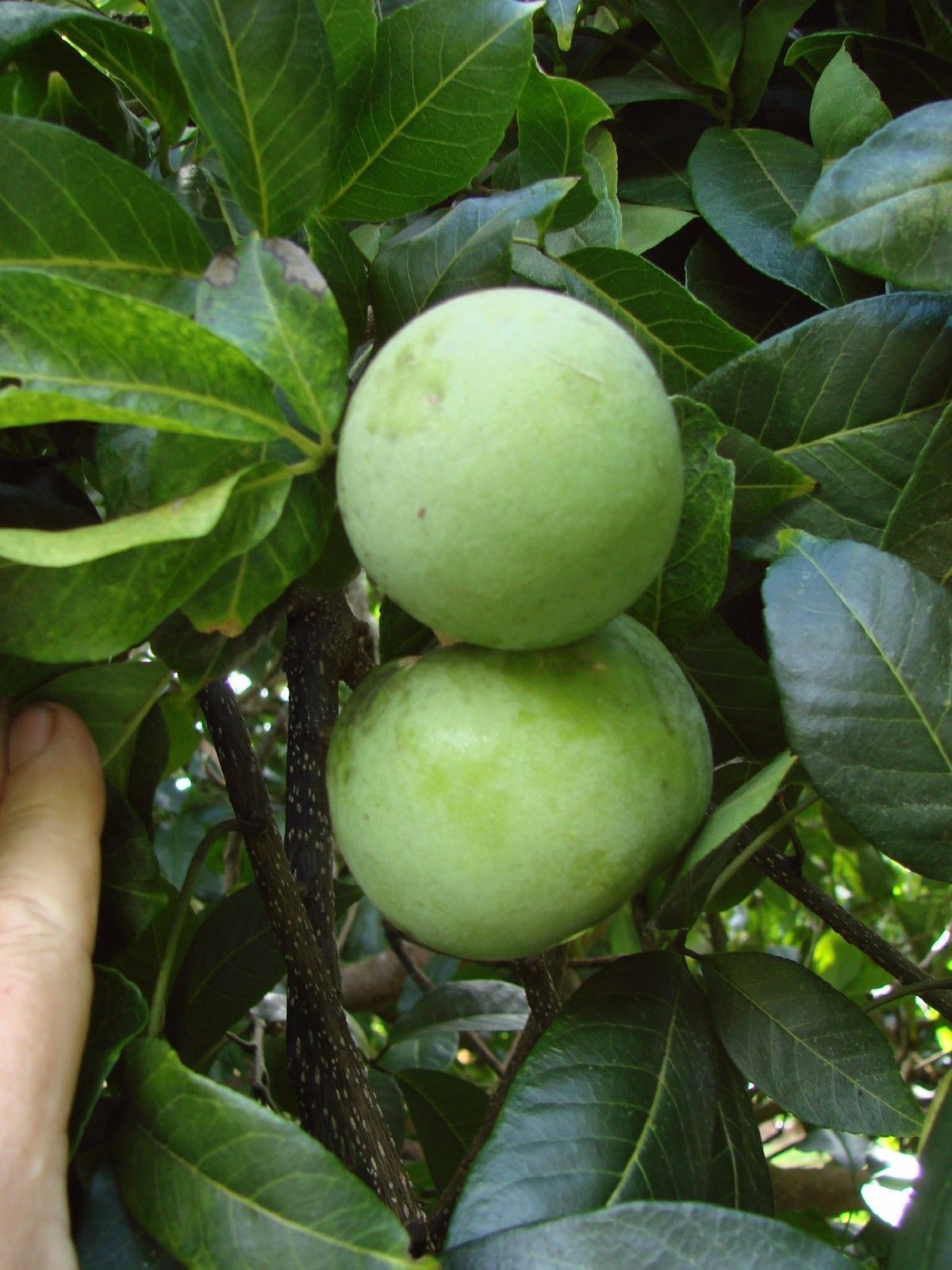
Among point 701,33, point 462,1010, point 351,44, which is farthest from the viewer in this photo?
point 462,1010

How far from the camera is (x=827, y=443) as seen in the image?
2.55 ft

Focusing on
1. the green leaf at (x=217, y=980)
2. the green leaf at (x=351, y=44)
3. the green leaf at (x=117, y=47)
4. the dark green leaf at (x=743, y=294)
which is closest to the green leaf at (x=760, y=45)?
the dark green leaf at (x=743, y=294)

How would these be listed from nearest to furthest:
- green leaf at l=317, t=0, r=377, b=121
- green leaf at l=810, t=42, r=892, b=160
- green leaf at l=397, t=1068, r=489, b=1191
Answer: green leaf at l=317, t=0, r=377, b=121, green leaf at l=810, t=42, r=892, b=160, green leaf at l=397, t=1068, r=489, b=1191

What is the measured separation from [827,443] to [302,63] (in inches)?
17.1

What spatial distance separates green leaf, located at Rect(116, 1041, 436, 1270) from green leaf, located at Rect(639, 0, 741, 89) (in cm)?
95

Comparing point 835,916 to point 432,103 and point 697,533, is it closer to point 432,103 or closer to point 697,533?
point 697,533

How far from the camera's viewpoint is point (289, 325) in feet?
1.96

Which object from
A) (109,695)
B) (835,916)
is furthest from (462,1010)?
(109,695)

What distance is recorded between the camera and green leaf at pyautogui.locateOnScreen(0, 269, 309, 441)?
0.54m

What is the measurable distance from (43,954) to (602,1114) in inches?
13.5

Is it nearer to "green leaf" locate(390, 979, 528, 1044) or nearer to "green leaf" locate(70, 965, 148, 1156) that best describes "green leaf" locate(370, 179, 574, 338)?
"green leaf" locate(70, 965, 148, 1156)

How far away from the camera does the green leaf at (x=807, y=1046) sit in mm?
695

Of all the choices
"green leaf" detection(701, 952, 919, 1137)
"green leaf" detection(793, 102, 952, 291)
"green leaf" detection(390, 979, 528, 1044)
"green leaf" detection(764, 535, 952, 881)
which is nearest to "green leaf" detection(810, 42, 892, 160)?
"green leaf" detection(793, 102, 952, 291)

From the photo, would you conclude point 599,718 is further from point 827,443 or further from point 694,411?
point 827,443
